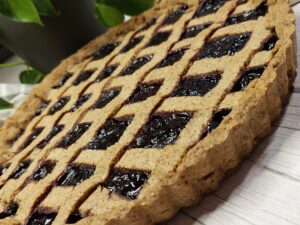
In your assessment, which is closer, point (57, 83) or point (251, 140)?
point (251, 140)

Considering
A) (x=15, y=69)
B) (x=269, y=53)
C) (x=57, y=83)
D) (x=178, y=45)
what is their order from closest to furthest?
(x=269, y=53), (x=178, y=45), (x=57, y=83), (x=15, y=69)

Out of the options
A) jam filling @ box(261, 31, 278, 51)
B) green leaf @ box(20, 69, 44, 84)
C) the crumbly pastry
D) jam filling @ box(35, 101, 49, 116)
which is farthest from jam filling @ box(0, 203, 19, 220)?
green leaf @ box(20, 69, 44, 84)

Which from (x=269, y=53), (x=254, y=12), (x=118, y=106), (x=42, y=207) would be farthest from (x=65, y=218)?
(x=254, y=12)

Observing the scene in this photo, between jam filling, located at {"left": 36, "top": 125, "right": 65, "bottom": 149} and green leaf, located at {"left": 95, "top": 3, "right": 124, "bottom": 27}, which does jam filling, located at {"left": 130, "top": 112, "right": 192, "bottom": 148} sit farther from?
green leaf, located at {"left": 95, "top": 3, "right": 124, "bottom": 27}

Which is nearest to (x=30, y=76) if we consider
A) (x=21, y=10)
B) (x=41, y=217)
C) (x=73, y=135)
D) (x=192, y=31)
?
(x=21, y=10)

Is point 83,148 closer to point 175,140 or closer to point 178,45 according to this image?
point 175,140

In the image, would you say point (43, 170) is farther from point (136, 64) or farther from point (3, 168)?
point (136, 64)
